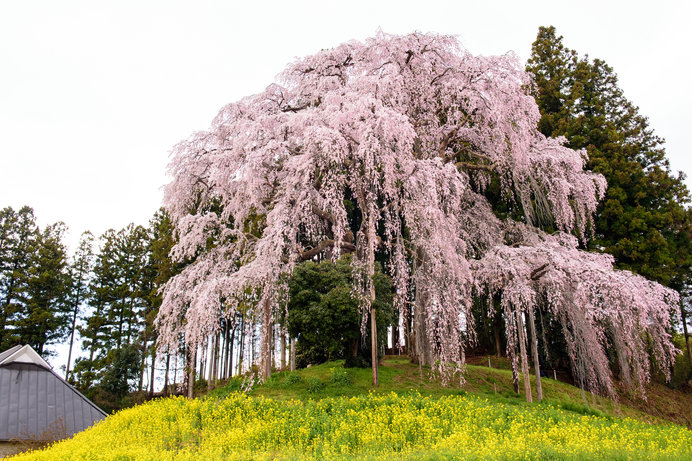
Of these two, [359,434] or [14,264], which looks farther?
[14,264]

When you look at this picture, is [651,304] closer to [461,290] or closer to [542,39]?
[461,290]

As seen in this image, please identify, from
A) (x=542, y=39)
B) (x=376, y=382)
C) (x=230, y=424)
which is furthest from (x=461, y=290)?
(x=542, y=39)

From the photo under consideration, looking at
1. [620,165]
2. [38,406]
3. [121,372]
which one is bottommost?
[121,372]

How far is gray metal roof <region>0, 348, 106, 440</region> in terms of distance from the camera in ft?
36.5

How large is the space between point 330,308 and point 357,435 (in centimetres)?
621

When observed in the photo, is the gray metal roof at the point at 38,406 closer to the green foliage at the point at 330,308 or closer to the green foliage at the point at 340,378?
the green foliage at the point at 330,308

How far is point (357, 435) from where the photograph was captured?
6.88 m

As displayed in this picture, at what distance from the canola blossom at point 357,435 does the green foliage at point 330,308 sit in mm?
4046

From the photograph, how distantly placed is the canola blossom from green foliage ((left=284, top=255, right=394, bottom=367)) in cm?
405

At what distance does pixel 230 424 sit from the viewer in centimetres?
783

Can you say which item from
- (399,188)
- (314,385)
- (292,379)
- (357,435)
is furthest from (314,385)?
(399,188)

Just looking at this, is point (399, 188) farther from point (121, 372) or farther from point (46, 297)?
point (46, 297)

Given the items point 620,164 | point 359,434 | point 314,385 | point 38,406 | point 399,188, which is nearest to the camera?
point 359,434

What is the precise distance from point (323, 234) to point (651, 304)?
1040 centimetres
